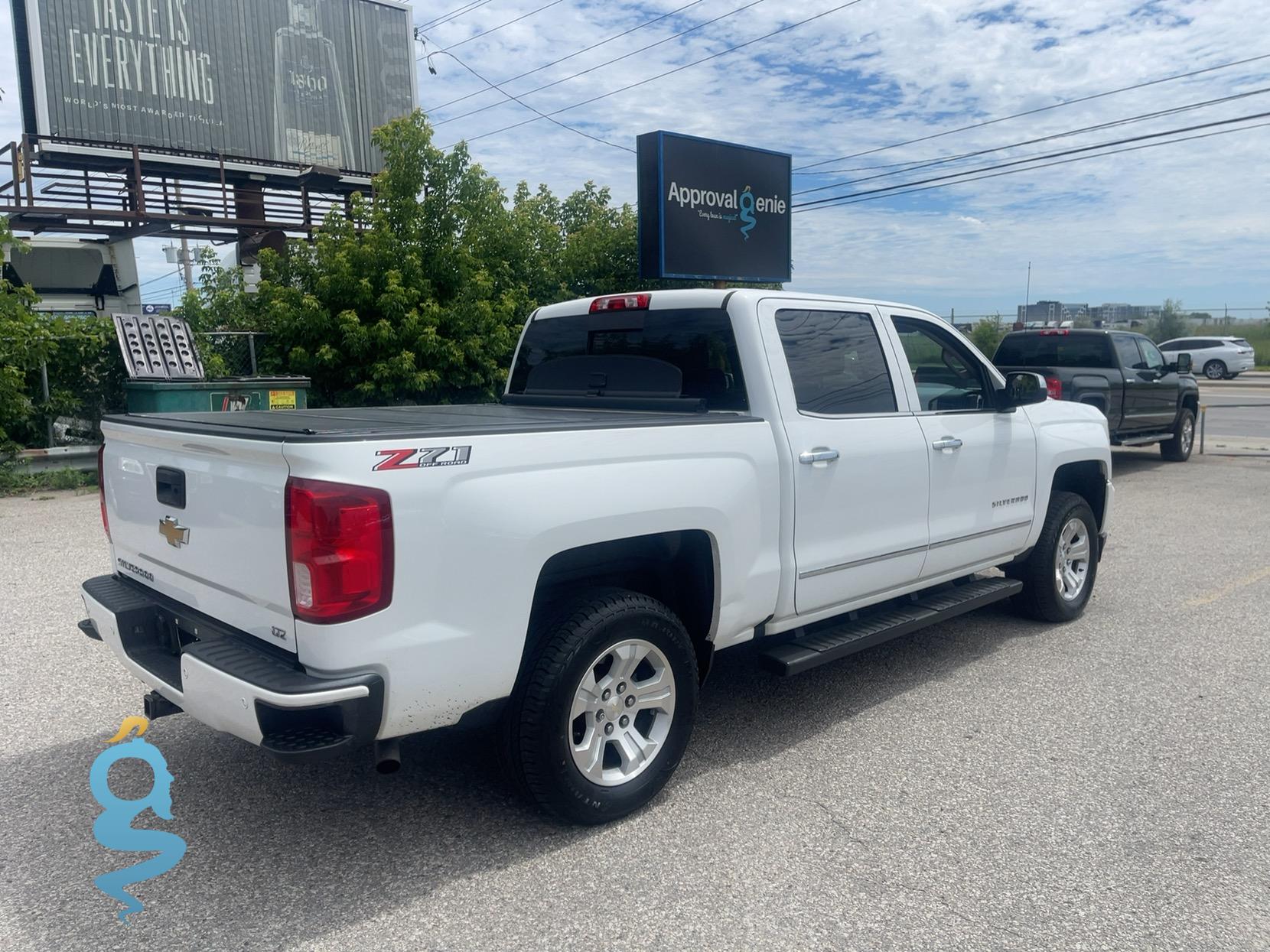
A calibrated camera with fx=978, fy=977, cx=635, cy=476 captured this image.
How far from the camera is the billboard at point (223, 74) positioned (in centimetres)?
1967

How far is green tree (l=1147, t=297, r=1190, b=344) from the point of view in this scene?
47062 millimetres

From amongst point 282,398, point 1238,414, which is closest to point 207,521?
point 282,398

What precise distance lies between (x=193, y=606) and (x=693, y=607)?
1.86 m

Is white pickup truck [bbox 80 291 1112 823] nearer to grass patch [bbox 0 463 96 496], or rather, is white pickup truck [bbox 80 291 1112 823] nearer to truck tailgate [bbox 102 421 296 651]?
truck tailgate [bbox 102 421 296 651]

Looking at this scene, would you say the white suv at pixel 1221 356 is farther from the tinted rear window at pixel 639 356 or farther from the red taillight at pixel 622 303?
the red taillight at pixel 622 303

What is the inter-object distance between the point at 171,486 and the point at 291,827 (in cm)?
131

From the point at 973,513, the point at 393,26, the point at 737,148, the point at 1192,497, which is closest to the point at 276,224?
the point at 393,26

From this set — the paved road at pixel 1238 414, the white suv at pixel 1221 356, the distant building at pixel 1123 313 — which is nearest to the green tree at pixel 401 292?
the paved road at pixel 1238 414

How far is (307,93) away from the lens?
23.1m

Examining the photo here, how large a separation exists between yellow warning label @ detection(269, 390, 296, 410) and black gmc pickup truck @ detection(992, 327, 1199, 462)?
8883 mm

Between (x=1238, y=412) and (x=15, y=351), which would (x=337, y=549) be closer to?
(x=15, y=351)

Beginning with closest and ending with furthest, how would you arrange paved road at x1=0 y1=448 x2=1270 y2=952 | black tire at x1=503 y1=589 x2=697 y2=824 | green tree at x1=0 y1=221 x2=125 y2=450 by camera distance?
paved road at x1=0 y1=448 x2=1270 y2=952 → black tire at x1=503 y1=589 x2=697 y2=824 → green tree at x1=0 y1=221 x2=125 y2=450

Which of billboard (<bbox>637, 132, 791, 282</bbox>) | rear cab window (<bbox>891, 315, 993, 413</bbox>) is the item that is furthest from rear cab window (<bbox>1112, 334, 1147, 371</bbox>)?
rear cab window (<bbox>891, 315, 993, 413</bbox>)

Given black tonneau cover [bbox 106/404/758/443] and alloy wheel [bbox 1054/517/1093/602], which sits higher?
black tonneau cover [bbox 106/404/758/443]
